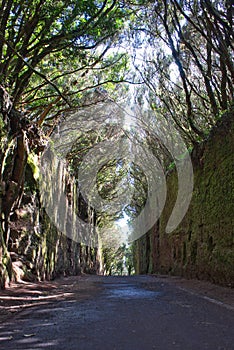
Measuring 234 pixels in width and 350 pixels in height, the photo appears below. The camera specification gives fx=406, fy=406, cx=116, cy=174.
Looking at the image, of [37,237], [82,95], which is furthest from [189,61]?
[37,237]

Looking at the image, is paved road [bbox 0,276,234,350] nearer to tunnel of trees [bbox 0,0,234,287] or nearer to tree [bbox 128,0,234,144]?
tunnel of trees [bbox 0,0,234,287]

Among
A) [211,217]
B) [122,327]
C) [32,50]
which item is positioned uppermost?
[32,50]

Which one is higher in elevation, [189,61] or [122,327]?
[189,61]

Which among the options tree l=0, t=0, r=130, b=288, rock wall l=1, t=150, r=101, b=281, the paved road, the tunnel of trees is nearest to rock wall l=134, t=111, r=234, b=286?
the tunnel of trees

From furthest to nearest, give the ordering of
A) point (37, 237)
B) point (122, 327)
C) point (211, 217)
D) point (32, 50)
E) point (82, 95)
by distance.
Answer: point (82, 95)
point (37, 237)
point (211, 217)
point (32, 50)
point (122, 327)

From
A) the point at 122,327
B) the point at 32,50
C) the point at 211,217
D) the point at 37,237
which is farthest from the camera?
the point at 37,237

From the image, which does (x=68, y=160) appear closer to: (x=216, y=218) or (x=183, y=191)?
(x=183, y=191)

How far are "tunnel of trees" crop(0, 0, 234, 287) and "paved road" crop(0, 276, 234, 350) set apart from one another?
399cm

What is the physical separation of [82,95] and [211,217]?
288 inches

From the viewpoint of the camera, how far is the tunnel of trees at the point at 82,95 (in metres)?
9.99

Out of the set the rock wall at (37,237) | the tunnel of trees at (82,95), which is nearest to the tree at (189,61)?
the tunnel of trees at (82,95)

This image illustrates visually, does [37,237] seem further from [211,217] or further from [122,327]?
[122,327]

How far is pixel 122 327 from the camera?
4594 mm

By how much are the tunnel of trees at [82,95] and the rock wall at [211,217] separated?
905 millimetres
